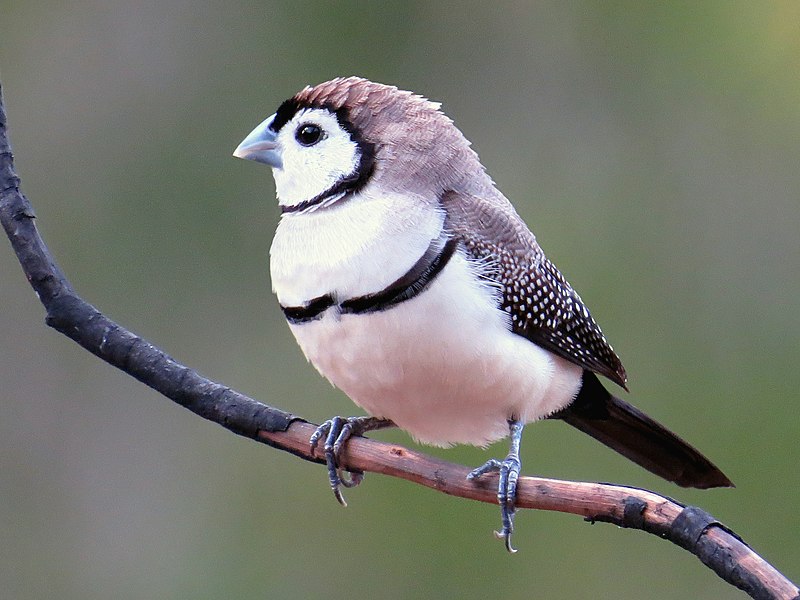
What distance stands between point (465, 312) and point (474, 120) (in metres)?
1.01

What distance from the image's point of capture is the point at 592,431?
1486mm

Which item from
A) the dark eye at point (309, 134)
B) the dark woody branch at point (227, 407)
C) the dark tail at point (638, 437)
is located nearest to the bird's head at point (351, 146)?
the dark eye at point (309, 134)

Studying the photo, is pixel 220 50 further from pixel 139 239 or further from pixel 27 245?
pixel 27 245

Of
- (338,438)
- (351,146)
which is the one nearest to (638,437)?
(338,438)

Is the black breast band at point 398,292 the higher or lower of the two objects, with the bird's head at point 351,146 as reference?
lower

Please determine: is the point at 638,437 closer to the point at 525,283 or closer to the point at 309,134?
the point at 525,283

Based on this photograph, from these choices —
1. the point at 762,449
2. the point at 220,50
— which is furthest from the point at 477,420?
the point at 220,50

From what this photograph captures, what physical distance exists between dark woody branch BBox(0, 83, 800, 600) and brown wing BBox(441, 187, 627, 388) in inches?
7.9

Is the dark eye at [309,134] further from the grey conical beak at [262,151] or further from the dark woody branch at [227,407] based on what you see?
the dark woody branch at [227,407]

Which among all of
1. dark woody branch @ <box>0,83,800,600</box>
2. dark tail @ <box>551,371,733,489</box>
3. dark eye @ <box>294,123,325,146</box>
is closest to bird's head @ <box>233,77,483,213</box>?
dark eye @ <box>294,123,325,146</box>

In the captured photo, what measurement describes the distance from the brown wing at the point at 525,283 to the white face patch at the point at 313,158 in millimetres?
116

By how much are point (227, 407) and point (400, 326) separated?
0.20 metres

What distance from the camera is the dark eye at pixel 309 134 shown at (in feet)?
4.10

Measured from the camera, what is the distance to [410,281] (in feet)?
3.77
